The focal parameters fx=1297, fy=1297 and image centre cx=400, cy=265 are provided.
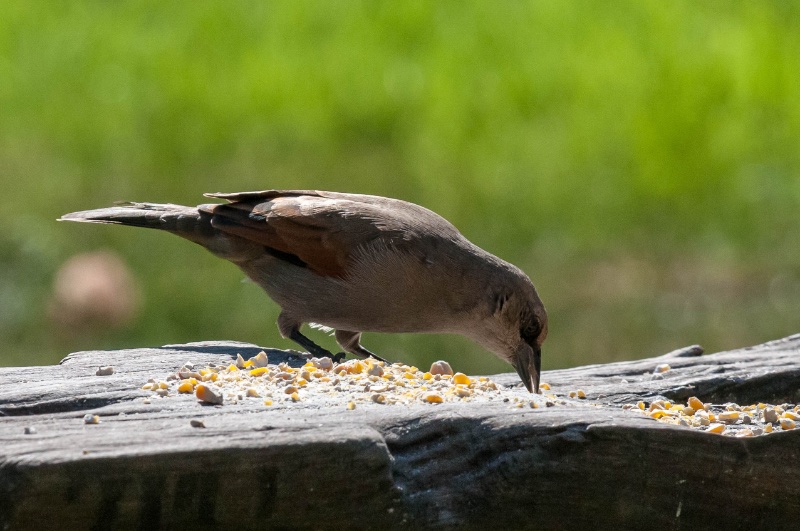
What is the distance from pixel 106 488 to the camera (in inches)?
125

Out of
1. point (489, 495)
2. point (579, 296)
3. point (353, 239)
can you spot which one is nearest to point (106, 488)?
point (489, 495)

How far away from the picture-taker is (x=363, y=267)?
5566 millimetres

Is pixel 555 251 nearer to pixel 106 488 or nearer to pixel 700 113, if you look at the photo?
pixel 700 113

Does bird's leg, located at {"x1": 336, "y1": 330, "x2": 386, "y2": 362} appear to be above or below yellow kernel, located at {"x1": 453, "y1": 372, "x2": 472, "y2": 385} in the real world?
above

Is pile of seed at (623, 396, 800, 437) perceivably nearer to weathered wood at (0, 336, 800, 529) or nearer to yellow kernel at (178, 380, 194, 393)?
weathered wood at (0, 336, 800, 529)

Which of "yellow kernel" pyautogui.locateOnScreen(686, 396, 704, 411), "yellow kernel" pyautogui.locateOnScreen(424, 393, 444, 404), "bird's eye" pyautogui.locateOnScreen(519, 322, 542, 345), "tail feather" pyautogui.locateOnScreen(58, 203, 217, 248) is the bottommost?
"yellow kernel" pyautogui.locateOnScreen(424, 393, 444, 404)

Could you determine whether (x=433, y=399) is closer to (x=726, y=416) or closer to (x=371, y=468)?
(x=371, y=468)

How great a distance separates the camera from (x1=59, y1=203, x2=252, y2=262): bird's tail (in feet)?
19.2

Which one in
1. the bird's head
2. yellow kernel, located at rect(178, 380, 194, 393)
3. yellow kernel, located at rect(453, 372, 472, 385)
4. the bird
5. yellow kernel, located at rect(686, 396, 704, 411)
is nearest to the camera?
yellow kernel, located at rect(178, 380, 194, 393)

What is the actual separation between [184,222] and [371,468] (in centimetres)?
283

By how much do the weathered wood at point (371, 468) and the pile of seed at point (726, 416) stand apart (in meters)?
0.41

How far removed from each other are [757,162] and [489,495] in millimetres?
8119

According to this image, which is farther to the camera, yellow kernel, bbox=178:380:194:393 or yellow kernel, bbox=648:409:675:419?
yellow kernel, bbox=648:409:675:419

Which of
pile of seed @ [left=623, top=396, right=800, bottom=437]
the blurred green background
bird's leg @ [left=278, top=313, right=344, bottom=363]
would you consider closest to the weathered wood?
pile of seed @ [left=623, top=396, right=800, bottom=437]
